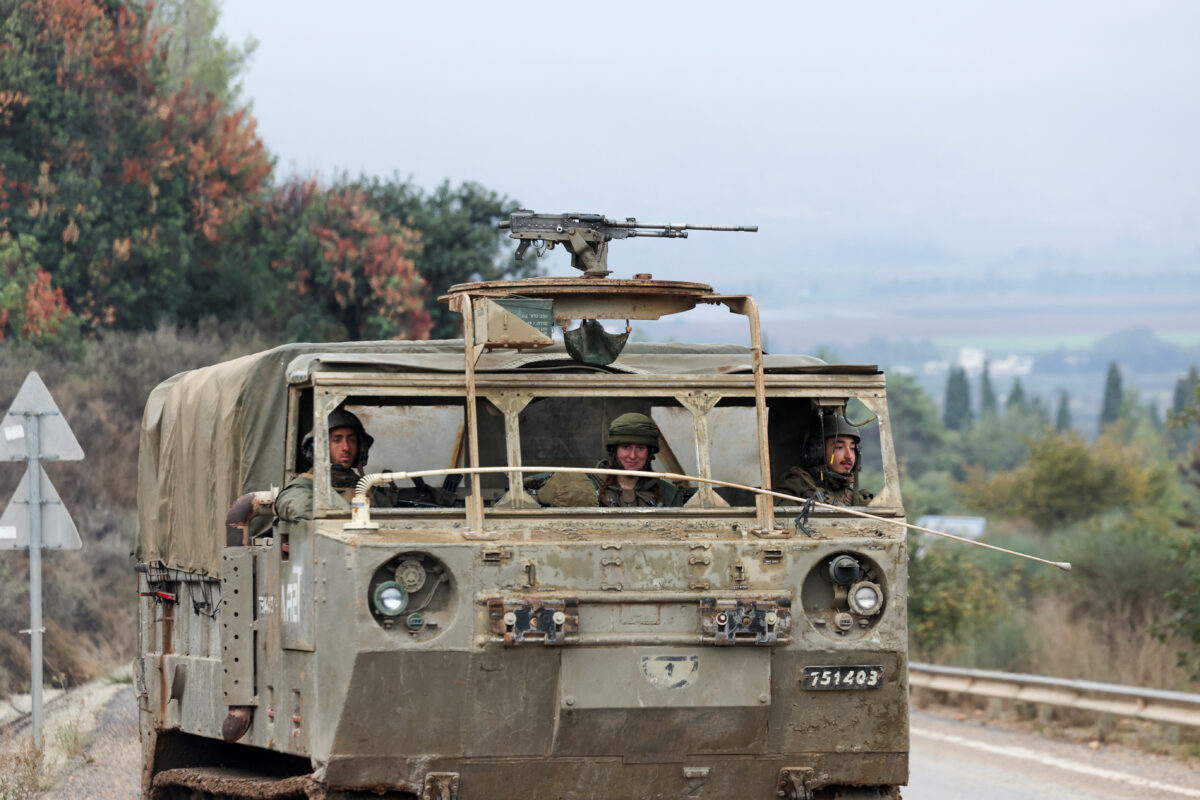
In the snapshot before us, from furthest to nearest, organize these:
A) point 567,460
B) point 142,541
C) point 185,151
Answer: point 185,151, point 142,541, point 567,460

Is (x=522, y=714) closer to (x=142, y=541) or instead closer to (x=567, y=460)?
(x=567, y=460)

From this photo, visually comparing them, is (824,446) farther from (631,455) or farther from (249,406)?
(249,406)

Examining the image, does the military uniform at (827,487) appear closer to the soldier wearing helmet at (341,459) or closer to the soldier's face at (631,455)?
the soldier's face at (631,455)

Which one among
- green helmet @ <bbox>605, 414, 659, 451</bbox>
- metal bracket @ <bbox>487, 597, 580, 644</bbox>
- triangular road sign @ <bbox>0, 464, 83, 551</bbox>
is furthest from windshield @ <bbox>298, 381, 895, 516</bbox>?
triangular road sign @ <bbox>0, 464, 83, 551</bbox>

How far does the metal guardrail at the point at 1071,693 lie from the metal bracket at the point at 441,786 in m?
6.25

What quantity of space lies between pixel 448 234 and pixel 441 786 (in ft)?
98.3

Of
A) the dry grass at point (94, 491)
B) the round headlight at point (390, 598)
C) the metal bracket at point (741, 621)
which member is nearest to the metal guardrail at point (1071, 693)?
the metal bracket at point (741, 621)

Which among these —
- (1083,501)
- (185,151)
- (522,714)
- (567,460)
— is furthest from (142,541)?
(1083,501)

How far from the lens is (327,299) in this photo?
35.8 metres

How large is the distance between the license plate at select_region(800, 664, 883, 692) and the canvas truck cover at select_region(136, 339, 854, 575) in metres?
1.64

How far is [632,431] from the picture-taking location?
999 centimetres

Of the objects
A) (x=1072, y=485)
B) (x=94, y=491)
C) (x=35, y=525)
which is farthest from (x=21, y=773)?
(x=1072, y=485)

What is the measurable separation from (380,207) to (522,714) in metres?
30.3

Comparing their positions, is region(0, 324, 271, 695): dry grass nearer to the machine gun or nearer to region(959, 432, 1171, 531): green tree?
the machine gun
